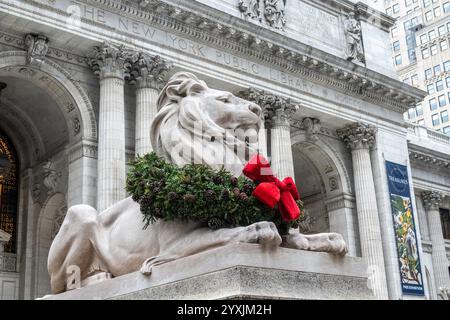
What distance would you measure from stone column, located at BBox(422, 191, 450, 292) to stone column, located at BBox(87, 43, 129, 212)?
24.2 metres

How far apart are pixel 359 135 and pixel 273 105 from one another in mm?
5889

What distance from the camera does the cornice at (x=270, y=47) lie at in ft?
77.7

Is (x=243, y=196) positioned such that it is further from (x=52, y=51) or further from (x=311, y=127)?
(x=311, y=127)

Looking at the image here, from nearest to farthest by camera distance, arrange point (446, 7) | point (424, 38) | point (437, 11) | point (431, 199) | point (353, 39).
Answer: point (353, 39)
point (431, 199)
point (424, 38)
point (446, 7)
point (437, 11)

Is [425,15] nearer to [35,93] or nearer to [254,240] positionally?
[35,93]

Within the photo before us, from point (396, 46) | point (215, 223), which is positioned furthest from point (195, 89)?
point (396, 46)

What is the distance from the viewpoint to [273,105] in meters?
27.5

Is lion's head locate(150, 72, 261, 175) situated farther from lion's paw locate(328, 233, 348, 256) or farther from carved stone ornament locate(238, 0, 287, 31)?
carved stone ornament locate(238, 0, 287, 31)

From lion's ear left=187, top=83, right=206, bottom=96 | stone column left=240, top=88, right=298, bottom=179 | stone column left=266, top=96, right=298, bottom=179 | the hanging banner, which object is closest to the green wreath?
lion's ear left=187, top=83, right=206, bottom=96

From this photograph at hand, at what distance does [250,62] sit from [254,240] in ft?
73.2
